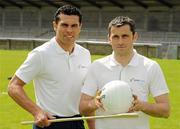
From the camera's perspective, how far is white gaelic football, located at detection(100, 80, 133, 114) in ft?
13.3

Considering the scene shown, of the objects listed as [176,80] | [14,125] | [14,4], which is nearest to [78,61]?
[14,125]

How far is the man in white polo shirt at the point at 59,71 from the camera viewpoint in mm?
4820

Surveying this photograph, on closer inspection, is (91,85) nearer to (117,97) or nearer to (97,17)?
(117,97)

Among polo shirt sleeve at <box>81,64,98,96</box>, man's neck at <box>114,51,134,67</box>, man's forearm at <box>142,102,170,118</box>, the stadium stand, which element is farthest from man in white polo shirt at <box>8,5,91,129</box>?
the stadium stand

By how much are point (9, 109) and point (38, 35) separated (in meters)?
44.6

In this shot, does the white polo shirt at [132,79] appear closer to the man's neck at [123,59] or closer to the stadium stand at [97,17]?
the man's neck at [123,59]

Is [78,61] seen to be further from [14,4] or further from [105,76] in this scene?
[14,4]

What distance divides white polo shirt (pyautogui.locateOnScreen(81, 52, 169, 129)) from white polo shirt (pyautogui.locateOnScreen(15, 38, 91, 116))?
562 mm

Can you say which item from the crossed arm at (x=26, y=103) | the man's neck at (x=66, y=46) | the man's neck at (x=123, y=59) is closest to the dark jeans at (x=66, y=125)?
the crossed arm at (x=26, y=103)

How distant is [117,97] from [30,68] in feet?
3.63

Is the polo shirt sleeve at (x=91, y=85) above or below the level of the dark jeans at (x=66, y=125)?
above

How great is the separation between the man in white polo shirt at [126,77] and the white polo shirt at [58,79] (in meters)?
0.53

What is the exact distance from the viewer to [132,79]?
435 centimetres

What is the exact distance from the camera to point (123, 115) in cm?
401
